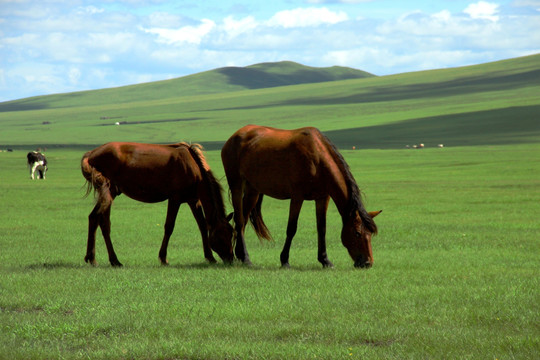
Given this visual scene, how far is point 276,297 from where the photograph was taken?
8.98 meters

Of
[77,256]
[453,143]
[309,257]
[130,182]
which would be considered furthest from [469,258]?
[453,143]

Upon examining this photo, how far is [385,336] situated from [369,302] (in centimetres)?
151

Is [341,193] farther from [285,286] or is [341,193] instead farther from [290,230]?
[285,286]

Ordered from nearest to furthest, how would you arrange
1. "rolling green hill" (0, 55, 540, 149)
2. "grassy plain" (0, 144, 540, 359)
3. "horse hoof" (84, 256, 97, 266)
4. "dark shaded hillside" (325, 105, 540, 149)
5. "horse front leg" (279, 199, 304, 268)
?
"grassy plain" (0, 144, 540, 359)
"horse front leg" (279, 199, 304, 268)
"horse hoof" (84, 256, 97, 266)
"dark shaded hillside" (325, 105, 540, 149)
"rolling green hill" (0, 55, 540, 149)

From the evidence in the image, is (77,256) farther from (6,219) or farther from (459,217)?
(459,217)

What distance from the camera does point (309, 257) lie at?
13406 mm

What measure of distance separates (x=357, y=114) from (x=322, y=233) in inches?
4627

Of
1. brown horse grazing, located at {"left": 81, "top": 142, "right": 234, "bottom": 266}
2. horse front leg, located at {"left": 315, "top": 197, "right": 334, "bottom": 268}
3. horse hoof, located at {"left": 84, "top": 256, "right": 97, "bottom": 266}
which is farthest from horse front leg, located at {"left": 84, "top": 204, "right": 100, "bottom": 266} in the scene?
horse front leg, located at {"left": 315, "top": 197, "right": 334, "bottom": 268}

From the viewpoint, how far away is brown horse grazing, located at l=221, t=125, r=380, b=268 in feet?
38.1

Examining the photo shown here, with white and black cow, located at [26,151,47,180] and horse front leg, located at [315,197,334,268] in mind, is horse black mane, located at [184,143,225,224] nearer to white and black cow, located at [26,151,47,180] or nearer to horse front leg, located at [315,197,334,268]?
horse front leg, located at [315,197,334,268]

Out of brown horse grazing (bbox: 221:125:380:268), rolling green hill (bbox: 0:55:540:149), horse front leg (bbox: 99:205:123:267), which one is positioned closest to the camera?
brown horse grazing (bbox: 221:125:380:268)

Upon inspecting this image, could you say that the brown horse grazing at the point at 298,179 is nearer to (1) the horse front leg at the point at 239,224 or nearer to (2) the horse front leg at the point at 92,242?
(1) the horse front leg at the point at 239,224

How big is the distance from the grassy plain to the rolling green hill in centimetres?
6665

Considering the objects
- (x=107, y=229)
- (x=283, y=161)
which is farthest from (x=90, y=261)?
(x=283, y=161)
